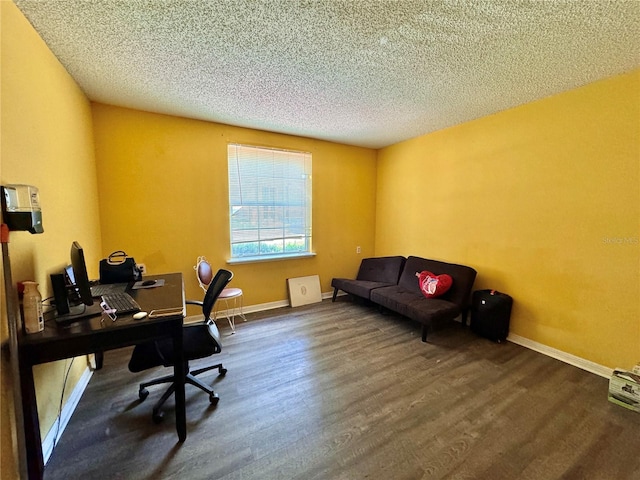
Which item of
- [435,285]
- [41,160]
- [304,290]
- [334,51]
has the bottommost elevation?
[304,290]

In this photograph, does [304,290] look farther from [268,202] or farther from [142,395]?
[142,395]

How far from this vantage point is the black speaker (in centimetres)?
149

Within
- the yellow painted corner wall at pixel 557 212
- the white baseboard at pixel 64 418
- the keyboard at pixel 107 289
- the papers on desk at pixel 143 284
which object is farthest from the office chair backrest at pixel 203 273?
the yellow painted corner wall at pixel 557 212

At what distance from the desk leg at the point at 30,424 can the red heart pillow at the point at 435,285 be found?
11.1 ft

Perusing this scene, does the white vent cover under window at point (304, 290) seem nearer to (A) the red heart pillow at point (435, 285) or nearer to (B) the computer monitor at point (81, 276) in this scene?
(A) the red heart pillow at point (435, 285)

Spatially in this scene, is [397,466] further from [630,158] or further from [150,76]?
[150,76]

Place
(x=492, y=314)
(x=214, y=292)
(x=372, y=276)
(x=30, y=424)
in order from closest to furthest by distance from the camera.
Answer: (x=30, y=424)
(x=214, y=292)
(x=492, y=314)
(x=372, y=276)

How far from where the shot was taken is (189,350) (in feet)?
6.03

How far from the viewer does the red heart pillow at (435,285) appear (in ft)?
10.5

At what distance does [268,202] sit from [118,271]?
1.95 metres

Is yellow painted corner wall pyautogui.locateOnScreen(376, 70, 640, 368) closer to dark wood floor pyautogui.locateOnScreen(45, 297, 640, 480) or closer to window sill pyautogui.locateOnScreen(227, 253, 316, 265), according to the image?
dark wood floor pyautogui.locateOnScreen(45, 297, 640, 480)

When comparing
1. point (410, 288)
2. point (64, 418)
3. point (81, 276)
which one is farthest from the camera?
point (410, 288)

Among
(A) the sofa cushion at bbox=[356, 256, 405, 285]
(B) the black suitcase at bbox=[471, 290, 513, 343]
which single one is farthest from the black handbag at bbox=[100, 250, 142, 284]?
(B) the black suitcase at bbox=[471, 290, 513, 343]

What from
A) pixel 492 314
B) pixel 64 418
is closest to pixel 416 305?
pixel 492 314
